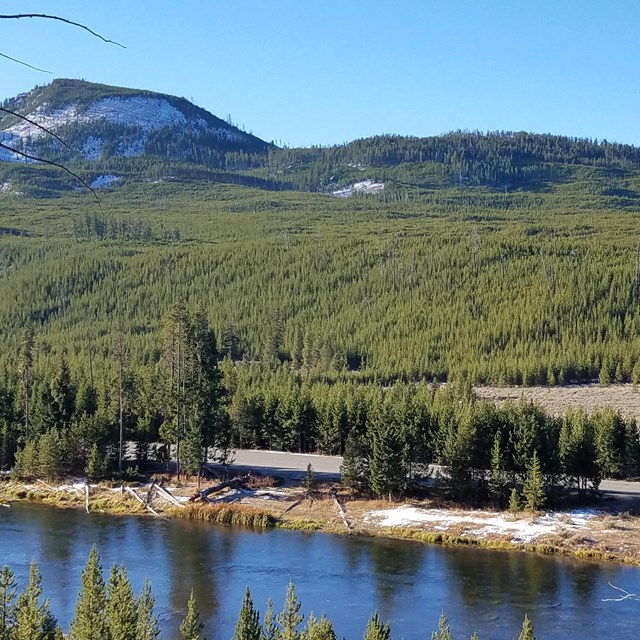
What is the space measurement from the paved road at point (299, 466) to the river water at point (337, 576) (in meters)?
16.0

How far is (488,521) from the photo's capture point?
62.0 m

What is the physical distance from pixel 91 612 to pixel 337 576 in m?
22.7

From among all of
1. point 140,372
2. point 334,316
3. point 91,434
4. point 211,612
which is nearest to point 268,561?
point 211,612

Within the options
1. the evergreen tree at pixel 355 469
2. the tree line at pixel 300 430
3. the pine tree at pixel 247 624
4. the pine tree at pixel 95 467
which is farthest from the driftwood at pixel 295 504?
the pine tree at pixel 247 624

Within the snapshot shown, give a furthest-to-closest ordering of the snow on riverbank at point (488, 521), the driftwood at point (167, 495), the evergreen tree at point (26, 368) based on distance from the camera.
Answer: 1. the evergreen tree at point (26, 368)
2. the driftwood at point (167, 495)
3. the snow on riverbank at point (488, 521)

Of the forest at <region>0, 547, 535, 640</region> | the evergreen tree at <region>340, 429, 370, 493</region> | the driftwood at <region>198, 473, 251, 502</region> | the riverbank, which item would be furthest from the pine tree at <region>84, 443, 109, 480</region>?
the forest at <region>0, 547, 535, 640</region>

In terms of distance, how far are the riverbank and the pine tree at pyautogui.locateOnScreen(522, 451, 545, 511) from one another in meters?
1.03

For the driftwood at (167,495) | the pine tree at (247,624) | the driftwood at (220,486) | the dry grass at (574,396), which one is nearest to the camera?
the pine tree at (247,624)

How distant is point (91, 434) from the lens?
7600 centimetres

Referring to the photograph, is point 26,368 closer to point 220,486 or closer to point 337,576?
point 220,486

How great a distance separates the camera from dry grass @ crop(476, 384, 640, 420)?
113000mm

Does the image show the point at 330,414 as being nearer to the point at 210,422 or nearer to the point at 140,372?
the point at 210,422

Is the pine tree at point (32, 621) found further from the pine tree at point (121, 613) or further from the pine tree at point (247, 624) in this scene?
the pine tree at point (247, 624)

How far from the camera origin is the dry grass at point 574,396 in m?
113
